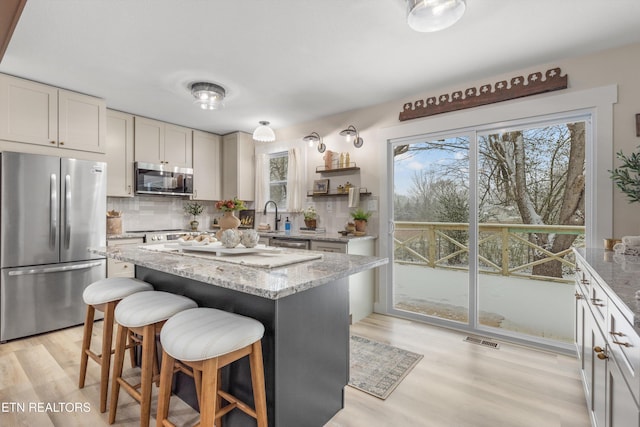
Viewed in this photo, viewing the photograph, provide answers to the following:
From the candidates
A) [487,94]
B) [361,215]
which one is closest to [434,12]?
[487,94]

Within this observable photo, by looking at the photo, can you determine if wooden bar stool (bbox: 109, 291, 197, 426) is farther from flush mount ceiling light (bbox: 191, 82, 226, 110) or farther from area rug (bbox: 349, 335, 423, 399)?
flush mount ceiling light (bbox: 191, 82, 226, 110)

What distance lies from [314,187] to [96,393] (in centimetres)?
289

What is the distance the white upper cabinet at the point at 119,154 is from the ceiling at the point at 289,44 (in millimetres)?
435

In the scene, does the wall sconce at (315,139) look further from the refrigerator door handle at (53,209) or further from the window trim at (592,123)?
the refrigerator door handle at (53,209)

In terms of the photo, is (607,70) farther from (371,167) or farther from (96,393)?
(96,393)

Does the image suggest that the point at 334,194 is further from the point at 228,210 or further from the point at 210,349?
the point at 210,349

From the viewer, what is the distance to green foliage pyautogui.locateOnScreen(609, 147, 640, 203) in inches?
81.7

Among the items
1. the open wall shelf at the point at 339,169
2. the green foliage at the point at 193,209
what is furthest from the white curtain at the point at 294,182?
the green foliage at the point at 193,209

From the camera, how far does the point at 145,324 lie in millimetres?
1459

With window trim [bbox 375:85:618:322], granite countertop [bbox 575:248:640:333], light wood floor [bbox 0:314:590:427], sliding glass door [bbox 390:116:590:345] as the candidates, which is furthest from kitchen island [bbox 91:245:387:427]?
window trim [bbox 375:85:618:322]

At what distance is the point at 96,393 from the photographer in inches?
77.2

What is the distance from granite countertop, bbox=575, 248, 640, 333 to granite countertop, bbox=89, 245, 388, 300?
92 centimetres

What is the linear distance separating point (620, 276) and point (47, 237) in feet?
13.8

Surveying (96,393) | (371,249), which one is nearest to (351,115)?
(371,249)
